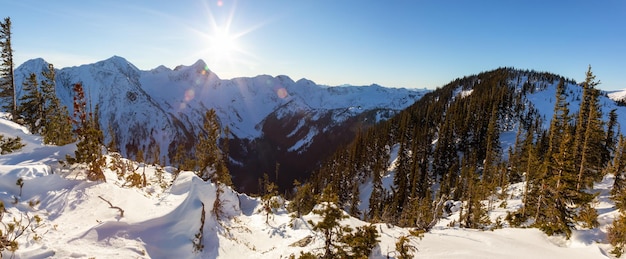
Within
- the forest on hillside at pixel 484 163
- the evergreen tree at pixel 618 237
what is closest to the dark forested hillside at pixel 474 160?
the forest on hillside at pixel 484 163

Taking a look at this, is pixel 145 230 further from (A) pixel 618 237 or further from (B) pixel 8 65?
(B) pixel 8 65

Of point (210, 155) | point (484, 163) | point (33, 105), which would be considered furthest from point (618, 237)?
point (33, 105)

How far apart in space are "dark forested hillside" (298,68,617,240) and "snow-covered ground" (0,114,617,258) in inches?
163

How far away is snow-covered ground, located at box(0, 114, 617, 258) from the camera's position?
405 inches

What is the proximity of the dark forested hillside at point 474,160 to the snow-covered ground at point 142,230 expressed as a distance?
415cm

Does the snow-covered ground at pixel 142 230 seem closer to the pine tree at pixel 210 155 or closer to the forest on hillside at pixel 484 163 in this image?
the pine tree at pixel 210 155

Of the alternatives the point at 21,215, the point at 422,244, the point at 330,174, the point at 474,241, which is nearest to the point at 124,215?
the point at 21,215

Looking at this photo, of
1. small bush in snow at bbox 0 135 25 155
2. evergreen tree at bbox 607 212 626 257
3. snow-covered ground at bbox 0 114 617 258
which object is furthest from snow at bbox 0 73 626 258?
evergreen tree at bbox 607 212 626 257

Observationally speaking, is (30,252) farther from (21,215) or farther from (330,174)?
(330,174)

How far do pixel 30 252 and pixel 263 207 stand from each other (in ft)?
77.6

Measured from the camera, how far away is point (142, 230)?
480 inches

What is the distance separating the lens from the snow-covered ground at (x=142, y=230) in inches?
405

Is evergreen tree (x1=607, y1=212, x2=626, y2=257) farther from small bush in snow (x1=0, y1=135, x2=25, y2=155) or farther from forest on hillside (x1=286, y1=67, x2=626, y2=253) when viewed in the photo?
small bush in snow (x1=0, y1=135, x2=25, y2=155)

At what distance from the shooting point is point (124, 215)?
1255 centimetres
